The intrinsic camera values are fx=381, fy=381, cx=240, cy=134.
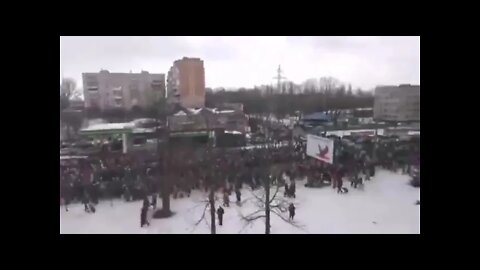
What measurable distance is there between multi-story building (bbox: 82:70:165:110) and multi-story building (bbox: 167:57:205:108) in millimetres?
136

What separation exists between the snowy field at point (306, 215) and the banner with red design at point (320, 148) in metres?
0.46

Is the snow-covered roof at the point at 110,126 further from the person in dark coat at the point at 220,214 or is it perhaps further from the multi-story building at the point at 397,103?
the multi-story building at the point at 397,103

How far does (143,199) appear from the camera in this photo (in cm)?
525

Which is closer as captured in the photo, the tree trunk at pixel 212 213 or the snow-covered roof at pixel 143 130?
the tree trunk at pixel 212 213

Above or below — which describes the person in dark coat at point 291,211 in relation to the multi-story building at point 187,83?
below

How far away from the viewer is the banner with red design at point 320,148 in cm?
575

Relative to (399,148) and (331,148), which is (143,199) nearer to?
(331,148)

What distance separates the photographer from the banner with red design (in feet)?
18.9

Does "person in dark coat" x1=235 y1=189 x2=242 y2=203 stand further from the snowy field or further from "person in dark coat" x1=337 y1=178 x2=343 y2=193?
"person in dark coat" x1=337 y1=178 x2=343 y2=193

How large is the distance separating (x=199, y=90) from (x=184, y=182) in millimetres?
1297

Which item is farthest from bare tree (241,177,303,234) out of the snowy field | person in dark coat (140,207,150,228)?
person in dark coat (140,207,150,228)

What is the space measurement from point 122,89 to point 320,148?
2980 millimetres

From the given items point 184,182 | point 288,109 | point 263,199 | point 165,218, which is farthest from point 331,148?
point 165,218

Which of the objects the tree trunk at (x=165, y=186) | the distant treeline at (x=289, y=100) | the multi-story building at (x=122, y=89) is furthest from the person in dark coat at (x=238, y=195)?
the multi-story building at (x=122, y=89)
